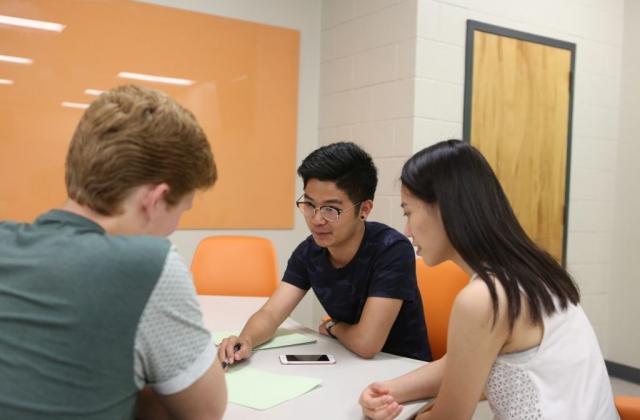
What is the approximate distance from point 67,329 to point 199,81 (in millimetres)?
3002

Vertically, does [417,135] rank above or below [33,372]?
above

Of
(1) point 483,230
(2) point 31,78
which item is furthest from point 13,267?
(2) point 31,78

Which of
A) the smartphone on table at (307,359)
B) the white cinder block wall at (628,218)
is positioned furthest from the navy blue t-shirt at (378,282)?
the white cinder block wall at (628,218)

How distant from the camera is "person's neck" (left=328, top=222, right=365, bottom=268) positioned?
1.96 metres

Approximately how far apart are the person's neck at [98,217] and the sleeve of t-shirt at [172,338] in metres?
0.14

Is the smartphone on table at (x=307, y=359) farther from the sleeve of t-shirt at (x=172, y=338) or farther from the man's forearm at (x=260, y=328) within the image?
the sleeve of t-shirt at (x=172, y=338)

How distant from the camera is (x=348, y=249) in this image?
1.96m

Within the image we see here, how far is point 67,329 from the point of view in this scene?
2.68ft

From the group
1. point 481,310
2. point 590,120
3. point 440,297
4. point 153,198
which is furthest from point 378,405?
point 590,120

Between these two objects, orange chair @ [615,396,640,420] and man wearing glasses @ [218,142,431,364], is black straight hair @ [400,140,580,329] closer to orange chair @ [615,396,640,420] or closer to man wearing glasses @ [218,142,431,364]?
orange chair @ [615,396,640,420]

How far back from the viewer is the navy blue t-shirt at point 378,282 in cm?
185

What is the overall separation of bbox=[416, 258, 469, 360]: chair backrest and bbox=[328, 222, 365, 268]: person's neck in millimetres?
370

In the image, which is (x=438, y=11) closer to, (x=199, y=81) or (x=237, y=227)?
(x=199, y=81)

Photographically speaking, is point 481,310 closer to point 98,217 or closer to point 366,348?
point 366,348
